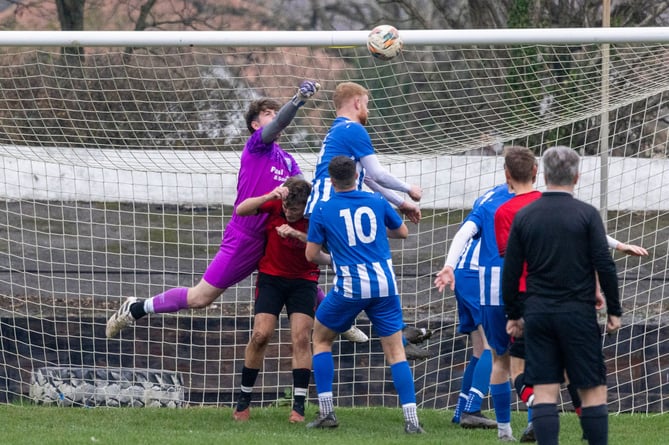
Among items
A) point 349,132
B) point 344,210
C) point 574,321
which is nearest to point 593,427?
point 574,321

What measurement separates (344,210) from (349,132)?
689 mm

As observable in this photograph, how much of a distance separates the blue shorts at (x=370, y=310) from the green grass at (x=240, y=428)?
2.36ft

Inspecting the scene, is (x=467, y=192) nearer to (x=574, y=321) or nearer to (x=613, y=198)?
(x=613, y=198)

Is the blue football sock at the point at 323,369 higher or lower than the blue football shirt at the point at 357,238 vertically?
lower

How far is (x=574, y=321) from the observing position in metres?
4.99

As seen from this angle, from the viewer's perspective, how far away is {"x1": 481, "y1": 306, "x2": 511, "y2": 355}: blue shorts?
20.9 feet

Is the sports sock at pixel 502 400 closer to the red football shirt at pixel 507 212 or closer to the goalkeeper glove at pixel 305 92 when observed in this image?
the red football shirt at pixel 507 212

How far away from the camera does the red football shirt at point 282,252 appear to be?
709cm

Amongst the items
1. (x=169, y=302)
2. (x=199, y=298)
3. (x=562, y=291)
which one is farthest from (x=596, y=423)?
(x=169, y=302)

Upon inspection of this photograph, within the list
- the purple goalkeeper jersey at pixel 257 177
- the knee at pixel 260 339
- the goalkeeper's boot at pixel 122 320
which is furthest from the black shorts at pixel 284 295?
the goalkeeper's boot at pixel 122 320

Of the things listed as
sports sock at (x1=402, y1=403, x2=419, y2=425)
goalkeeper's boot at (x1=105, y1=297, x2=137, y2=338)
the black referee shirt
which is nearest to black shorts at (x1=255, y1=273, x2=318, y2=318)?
sports sock at (x1=402, y1=403, x2=419, y2=425)

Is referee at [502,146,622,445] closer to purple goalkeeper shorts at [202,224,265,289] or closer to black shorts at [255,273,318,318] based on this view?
black shorts at [255,273,318,318]

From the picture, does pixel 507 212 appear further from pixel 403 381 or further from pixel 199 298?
pixel 199 298

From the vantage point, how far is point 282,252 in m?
7.12
